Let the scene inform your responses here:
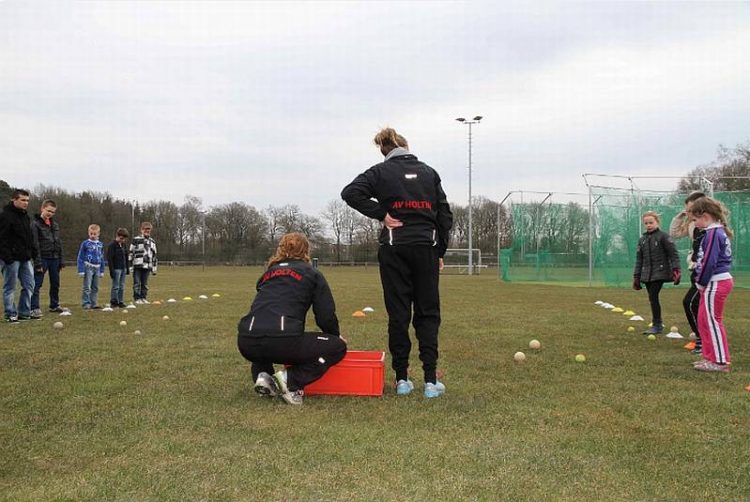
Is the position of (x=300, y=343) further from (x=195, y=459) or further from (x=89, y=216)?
(x=89, y=216)

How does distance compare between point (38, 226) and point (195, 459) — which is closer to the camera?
point (195, 459)

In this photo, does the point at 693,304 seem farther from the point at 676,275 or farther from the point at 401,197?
the point at 401,197

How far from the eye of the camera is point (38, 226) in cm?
1088

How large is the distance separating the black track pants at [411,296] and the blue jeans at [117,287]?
8946 mm

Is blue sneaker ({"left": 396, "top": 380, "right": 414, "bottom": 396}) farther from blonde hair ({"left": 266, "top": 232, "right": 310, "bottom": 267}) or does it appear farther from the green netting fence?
the green netting fence

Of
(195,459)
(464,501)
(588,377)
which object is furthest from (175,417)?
(588,377)

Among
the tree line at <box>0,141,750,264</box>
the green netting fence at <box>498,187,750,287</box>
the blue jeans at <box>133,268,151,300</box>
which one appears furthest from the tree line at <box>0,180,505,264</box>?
the blue jeans at <box>133,268,151,300</box>

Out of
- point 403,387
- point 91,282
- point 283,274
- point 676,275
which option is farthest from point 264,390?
point 91,282

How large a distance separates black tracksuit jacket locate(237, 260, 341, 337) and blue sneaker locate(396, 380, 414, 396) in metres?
0.64

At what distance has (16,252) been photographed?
9.30 m

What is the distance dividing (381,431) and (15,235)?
8013 millimetres

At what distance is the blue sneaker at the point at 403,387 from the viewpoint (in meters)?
4.63

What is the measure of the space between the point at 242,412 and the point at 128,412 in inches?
31.1

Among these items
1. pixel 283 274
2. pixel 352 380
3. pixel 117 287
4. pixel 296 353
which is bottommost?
pixel 352 380
